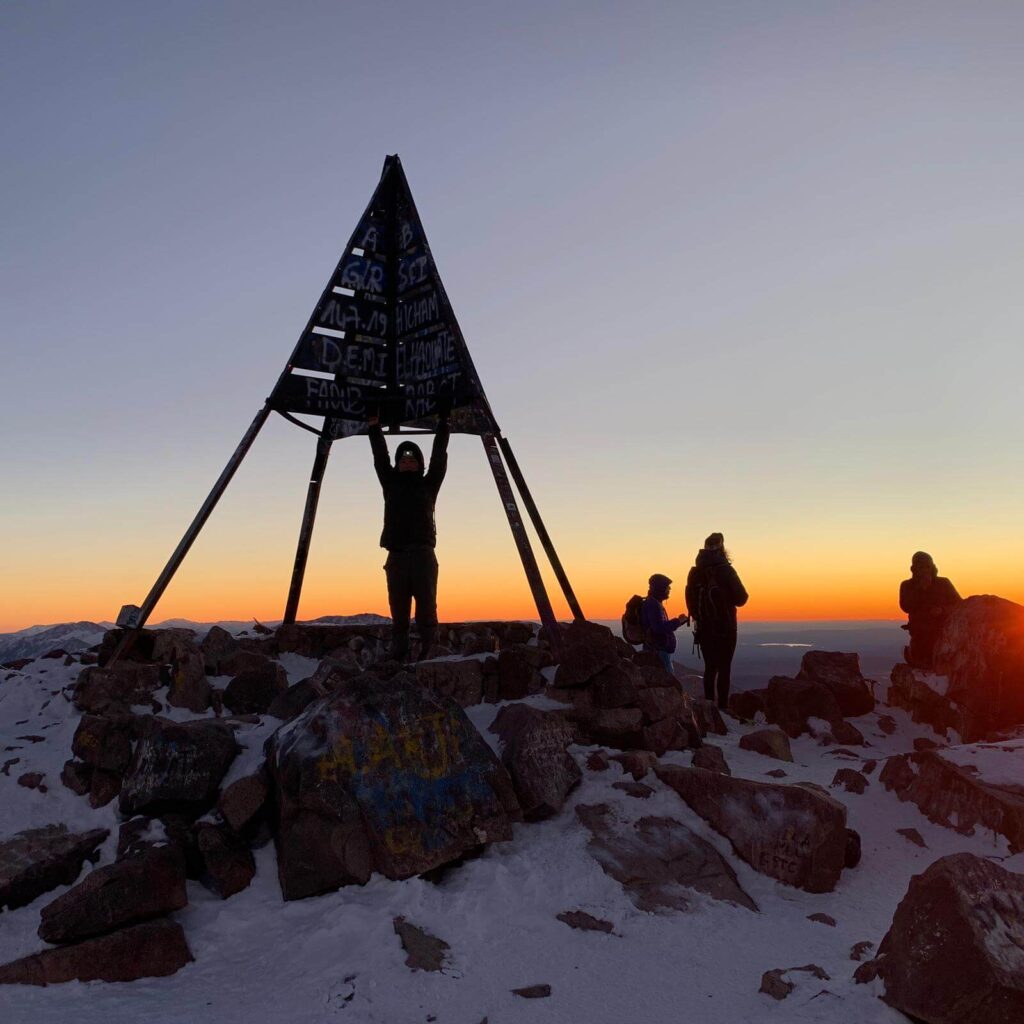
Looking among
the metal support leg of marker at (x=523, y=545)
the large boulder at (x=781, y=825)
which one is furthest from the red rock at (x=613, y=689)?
the large boulder at (x=781, y=825)

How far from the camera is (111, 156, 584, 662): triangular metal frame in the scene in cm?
960

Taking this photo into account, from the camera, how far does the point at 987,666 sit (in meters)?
10.9

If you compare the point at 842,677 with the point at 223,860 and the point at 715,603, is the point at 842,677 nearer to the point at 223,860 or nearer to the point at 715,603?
the point at 715,603

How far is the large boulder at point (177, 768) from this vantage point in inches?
264

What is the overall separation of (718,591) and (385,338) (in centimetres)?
567

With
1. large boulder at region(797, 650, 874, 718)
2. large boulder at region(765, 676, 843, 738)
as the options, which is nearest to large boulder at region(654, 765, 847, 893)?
large boulder at region(765, 676, 843, 738)

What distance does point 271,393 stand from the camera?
9.73 metres

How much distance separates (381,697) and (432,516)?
244 centimetres

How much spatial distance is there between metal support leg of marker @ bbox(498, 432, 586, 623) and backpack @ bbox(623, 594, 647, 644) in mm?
2216

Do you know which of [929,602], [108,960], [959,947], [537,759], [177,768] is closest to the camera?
[959,947]

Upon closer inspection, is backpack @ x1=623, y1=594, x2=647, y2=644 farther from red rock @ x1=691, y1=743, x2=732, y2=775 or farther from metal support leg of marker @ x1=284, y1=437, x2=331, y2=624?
metal support leg of marker @ x1=284, y1=437, x2=331, y2=624

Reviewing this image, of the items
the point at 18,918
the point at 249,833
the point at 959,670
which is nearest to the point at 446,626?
the point at 249,833

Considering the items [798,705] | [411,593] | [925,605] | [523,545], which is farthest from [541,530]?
[925,605]

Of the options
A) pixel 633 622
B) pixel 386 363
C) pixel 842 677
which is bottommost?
pixel 842 677
